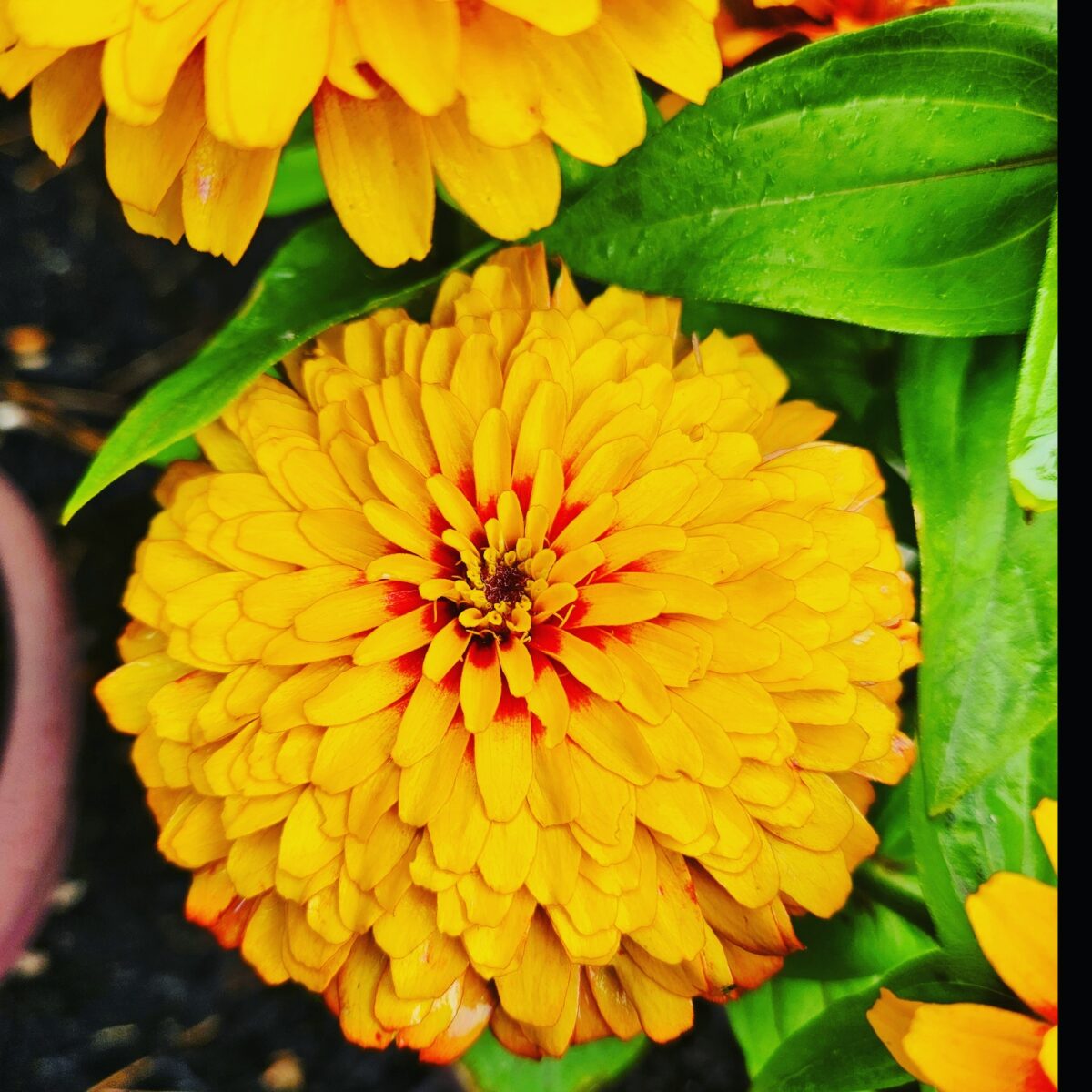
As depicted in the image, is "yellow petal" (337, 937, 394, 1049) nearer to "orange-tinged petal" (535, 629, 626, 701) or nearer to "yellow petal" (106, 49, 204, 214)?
"orange-tinged petal" (535, 629, 626, 701)

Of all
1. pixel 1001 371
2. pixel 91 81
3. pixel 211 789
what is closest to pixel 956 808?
pixel 1001 371

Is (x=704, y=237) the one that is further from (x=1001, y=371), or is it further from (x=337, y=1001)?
(x=337, y=1001)

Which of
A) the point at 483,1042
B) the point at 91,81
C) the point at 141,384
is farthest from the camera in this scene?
the point at 141,384

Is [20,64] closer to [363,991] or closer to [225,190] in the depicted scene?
[225,190]

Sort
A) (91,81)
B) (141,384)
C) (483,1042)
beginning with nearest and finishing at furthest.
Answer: (91,81), (483,1042), (141,384)

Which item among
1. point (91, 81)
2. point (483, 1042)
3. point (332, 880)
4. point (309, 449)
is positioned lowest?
point (483, 1042)

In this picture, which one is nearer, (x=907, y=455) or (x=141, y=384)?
(x=907, y=455)

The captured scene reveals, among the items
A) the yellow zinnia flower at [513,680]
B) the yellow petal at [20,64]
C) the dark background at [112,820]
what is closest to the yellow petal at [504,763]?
the yellow zinnia flower at [513,680]

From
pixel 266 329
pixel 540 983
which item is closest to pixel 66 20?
pixel 266 329

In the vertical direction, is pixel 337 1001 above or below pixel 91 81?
below
